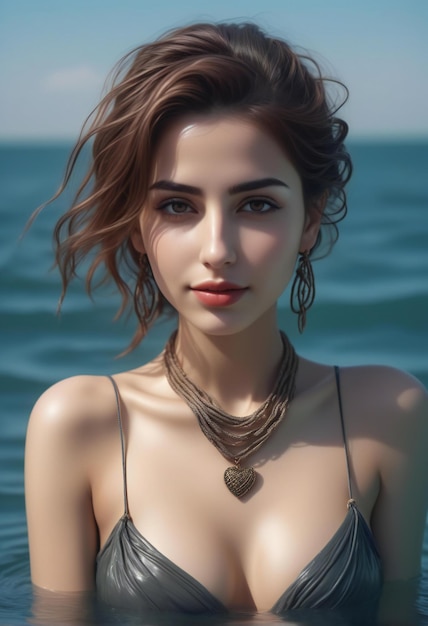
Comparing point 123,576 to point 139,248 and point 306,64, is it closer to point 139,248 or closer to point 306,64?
point 139,248

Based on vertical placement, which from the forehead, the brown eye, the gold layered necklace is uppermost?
the forehead

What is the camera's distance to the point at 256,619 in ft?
9.96

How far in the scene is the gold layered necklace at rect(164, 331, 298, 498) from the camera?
3158 millimetres

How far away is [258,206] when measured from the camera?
9.91 feet

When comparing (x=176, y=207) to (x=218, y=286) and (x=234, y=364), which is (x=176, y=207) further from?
(x=234, y=364)

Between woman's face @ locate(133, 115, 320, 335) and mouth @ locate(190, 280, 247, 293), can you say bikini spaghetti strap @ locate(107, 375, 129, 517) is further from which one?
mouth @ locate(190, 280, 247, 293)

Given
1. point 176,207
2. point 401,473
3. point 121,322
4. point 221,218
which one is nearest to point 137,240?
point 176,207

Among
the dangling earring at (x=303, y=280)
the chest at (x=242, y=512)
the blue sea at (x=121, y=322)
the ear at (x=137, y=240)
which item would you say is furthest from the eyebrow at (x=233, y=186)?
the blue sea at (x=121, y=322)

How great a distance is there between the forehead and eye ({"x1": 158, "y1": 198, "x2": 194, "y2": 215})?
0.21 ft

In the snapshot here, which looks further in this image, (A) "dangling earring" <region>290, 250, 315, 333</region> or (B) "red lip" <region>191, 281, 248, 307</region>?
(A) "dangling earring" <region>290, 250, 315, 333</region>

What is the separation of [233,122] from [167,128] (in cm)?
16

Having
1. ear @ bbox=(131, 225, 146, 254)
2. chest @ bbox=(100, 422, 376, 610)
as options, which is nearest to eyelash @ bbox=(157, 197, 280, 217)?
ear @ bbox=(131, 225, 146, 254)

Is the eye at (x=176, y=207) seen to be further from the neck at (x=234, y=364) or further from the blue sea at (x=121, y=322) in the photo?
the blue sea at (x=121, y=322)

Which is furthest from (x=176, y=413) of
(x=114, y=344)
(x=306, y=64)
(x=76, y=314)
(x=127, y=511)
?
(x=76, y=314)
